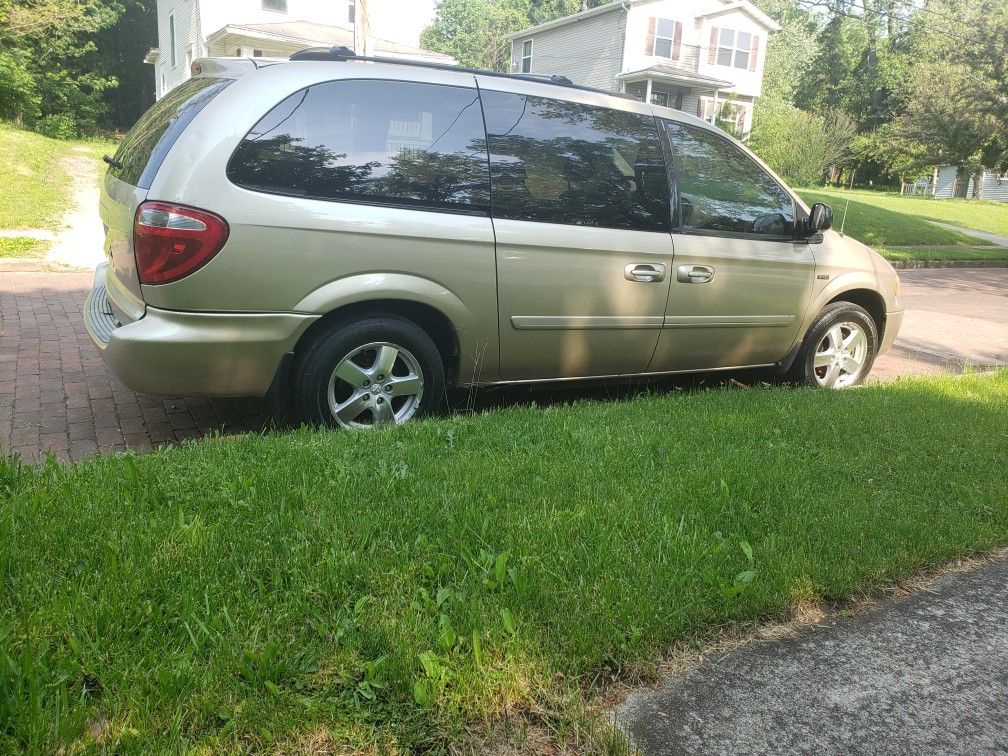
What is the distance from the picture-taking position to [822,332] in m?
5.91

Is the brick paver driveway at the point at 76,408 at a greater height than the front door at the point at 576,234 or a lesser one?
lesser

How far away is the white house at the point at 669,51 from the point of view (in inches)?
1367

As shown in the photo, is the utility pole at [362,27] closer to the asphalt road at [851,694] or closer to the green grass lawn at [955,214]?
the asphalt road at [851,694]

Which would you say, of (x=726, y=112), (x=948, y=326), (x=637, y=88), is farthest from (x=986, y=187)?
(x=948, y=326)

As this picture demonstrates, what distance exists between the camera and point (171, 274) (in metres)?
3.78

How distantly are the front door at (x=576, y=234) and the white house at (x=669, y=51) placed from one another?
30707 mm

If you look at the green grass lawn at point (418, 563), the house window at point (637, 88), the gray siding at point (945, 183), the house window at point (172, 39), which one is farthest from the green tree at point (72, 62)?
the gray siding at point (945, 183)

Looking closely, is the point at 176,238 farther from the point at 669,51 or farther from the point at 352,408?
the point at 669,51

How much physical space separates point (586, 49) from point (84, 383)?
35.2 m

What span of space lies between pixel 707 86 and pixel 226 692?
38366 mm

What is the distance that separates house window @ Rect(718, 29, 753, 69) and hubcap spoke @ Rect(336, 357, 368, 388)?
3746 centimetres

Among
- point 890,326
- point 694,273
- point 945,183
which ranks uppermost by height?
point 945,183

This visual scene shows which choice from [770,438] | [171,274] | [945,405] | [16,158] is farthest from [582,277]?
[16,158]

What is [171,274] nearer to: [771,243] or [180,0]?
[771,243]
